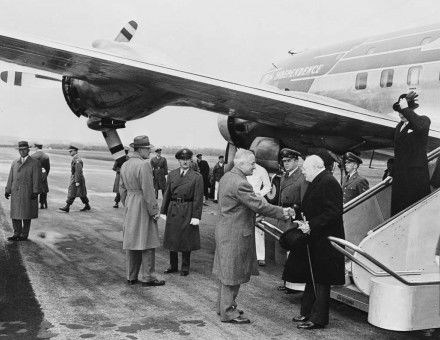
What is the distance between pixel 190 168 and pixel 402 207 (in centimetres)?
341

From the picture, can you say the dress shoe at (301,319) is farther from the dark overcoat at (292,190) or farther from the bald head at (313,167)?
the dark overcoat at (292,190)

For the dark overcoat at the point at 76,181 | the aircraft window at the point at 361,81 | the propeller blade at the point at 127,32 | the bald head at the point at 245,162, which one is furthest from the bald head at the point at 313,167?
the dark overcoat at the point at 76,181

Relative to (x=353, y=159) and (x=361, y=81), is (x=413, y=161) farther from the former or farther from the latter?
(x=361, y=81)

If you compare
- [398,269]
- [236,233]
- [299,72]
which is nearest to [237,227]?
[236,233]

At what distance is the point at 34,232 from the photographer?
1077 cm

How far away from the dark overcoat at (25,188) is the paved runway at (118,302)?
566 mm

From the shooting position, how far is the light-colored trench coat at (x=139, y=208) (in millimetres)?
6898

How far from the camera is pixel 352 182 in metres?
7.79

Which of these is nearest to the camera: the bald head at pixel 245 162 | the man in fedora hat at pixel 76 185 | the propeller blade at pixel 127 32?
the bald head at pixel 245 162

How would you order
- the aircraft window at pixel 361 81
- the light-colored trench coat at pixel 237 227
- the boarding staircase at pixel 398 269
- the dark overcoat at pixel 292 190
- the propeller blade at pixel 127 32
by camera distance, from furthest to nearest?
1. the propeller blade at pixel 127 32
2. the aircraft window at pixel 361 81
3. the dark overcoat at pixel 292 190
4. the light-colored trench coat at pixel 237 227
5. the boarding staircase at pixel 398 269

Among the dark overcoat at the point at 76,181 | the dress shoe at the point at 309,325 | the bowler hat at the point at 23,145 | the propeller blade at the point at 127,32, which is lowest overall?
the dress shoe at the point at 309,325

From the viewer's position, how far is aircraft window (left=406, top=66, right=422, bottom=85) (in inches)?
354

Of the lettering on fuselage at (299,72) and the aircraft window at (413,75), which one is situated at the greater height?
the lettering on fuselage at (299,72)

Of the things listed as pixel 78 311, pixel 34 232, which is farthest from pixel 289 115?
pixel 34 232
